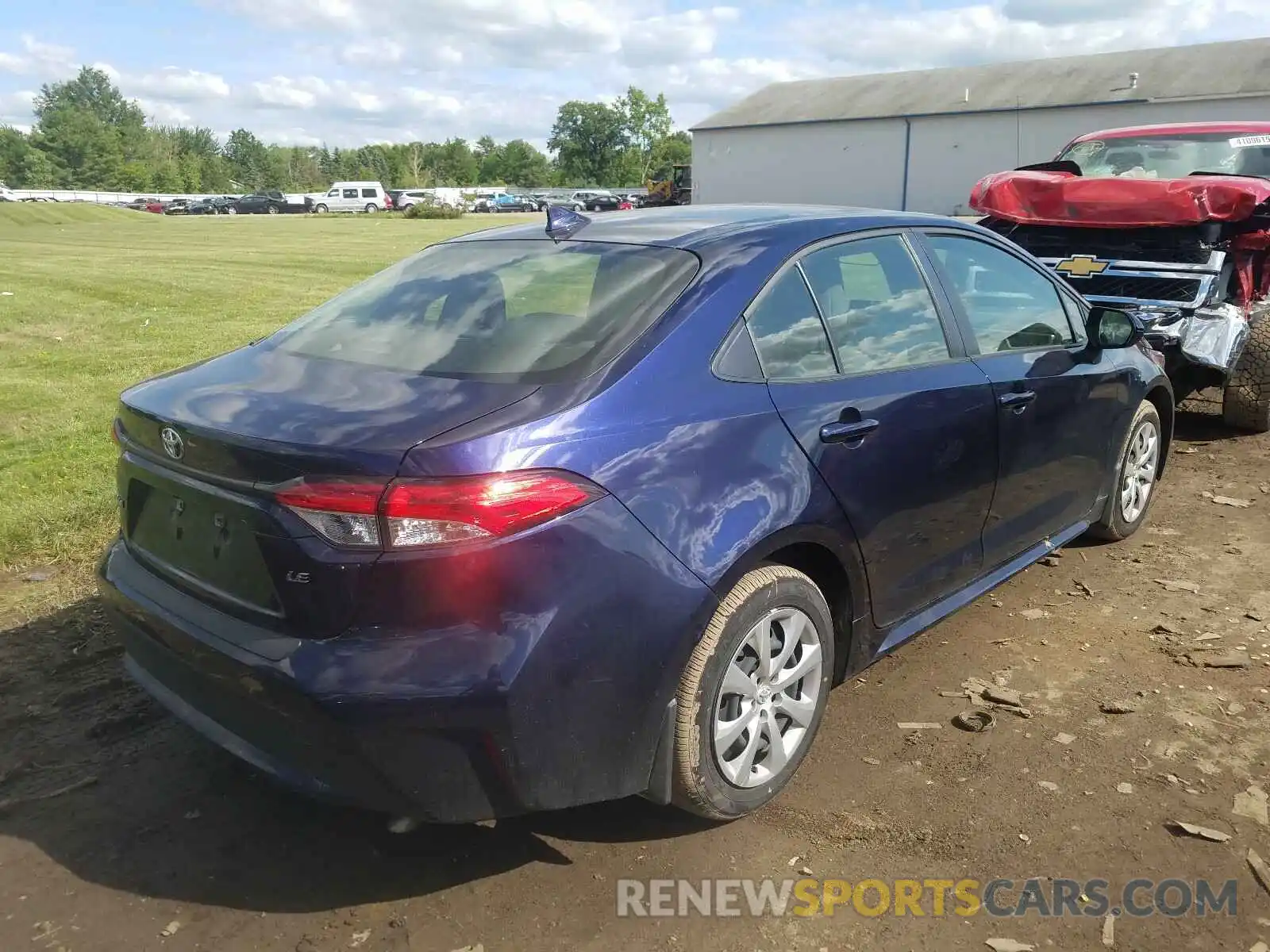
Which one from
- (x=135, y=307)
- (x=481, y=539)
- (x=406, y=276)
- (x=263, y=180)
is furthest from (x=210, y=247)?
(x=263, y=180)

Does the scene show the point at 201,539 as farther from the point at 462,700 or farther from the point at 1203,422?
the point at 1203,422

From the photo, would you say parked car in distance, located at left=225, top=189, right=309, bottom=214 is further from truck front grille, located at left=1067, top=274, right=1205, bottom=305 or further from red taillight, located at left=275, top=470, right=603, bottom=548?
red taillight, located at left=275, top=470, right=603, bottom=548

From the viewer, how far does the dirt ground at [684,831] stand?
8.32 feet

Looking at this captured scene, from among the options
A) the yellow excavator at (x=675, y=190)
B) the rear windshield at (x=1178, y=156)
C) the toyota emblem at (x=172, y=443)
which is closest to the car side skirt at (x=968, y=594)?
the toyota emblem at (x=172, y=443)

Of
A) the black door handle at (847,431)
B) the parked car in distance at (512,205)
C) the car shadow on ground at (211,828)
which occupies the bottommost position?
the car shadow on ground at (211,828)

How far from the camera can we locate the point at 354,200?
65750 millimetres

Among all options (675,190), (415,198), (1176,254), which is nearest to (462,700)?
(1176,254)

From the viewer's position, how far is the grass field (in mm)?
5402

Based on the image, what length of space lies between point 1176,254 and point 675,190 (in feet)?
152

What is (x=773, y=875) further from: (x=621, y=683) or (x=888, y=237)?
(x=888, y=237)

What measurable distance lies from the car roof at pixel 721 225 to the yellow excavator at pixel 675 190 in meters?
46.2

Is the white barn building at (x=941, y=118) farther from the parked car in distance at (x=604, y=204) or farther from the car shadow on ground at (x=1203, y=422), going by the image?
the car shadow on ground at (x=1203, y=422)

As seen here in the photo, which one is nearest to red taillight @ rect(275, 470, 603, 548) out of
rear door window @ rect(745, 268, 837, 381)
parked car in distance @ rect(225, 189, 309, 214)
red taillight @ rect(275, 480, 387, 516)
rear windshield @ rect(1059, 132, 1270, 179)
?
red taillight @ rect(275, 480, 387, 516)

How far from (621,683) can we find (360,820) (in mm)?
1039
